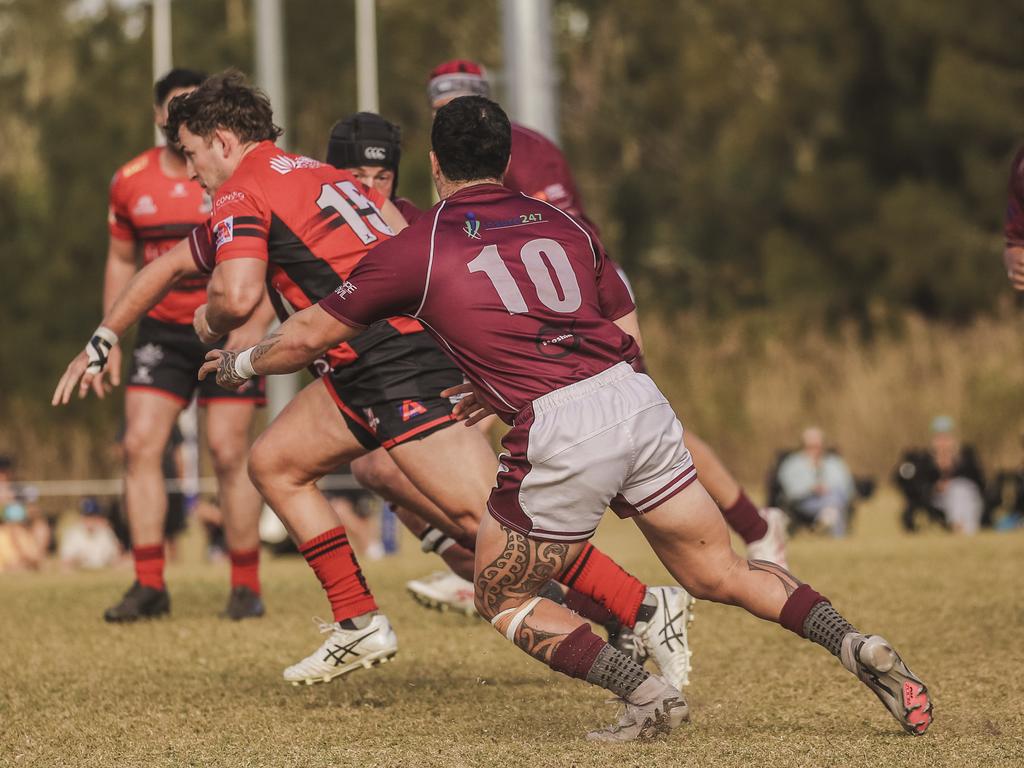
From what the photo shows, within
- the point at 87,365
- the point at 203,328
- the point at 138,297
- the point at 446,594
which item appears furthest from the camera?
the point at 446,594

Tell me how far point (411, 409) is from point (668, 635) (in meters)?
1.14

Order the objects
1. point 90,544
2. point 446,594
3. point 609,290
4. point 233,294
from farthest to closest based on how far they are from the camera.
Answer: point 90,544, point 446,594, point 233,294, point 609,290

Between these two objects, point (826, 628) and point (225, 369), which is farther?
point (225, 369)

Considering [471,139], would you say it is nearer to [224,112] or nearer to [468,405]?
[468,405]

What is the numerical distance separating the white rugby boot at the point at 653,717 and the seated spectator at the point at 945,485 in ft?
39.1

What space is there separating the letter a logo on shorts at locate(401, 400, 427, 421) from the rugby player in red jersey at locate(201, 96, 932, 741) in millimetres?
766

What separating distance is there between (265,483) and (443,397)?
2.67 ft

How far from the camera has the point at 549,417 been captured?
4.67 metres

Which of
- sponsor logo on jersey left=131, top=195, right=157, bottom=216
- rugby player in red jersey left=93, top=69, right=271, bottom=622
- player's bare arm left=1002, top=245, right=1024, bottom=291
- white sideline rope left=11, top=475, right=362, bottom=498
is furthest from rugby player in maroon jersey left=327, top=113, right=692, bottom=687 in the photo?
white sideline rope left=11, top=475, right=362, bottom=498

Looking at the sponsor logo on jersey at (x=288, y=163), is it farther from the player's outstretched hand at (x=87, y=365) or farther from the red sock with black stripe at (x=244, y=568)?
the red sock with black stripe at (x=244, y=568)

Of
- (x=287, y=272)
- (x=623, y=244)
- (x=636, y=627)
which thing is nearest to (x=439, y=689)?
(x=636, y=627)

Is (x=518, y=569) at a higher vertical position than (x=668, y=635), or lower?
higher

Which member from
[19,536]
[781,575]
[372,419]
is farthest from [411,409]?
[19,536]

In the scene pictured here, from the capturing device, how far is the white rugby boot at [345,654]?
18.4 feet
